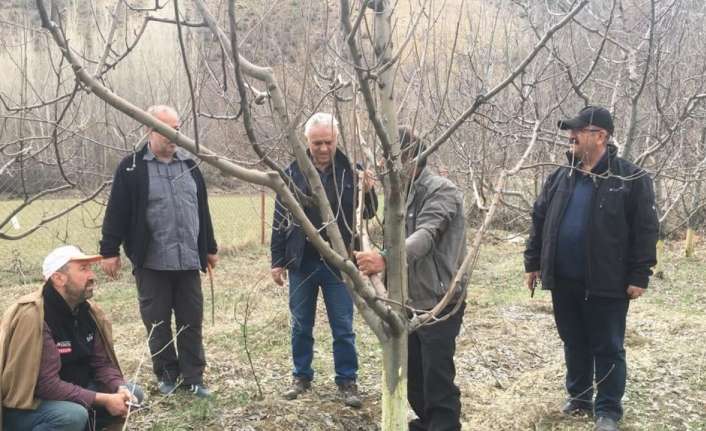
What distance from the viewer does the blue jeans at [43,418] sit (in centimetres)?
319

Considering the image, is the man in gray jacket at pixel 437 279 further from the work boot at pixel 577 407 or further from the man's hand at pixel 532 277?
the work boot at pixel 577 407

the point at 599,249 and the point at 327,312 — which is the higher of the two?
the point at 599,249

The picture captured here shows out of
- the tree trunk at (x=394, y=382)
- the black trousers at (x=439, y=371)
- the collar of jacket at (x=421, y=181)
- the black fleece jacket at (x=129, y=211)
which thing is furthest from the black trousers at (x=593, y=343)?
the black fleece jacket at (x=129, y=211)

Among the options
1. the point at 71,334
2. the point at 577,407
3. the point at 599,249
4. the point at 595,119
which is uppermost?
the point at 595,119

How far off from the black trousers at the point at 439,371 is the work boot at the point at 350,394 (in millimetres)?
864

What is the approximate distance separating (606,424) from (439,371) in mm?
1244

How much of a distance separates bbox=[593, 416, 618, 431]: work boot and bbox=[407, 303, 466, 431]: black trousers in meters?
0.99

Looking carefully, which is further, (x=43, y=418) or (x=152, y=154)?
(x=152, y=154)

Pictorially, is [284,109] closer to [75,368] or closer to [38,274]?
[75,368]

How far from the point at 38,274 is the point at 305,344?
8.16 metres

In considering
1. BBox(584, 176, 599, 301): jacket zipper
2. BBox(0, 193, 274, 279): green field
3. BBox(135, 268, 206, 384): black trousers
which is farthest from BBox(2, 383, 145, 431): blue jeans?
BBox(0, 193, 274, 279): green field

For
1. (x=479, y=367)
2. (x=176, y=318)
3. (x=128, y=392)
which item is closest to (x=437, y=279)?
(x=128, y=392)

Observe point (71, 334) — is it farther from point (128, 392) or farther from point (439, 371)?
point (439, 371)

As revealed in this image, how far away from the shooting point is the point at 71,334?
348 centimetres
